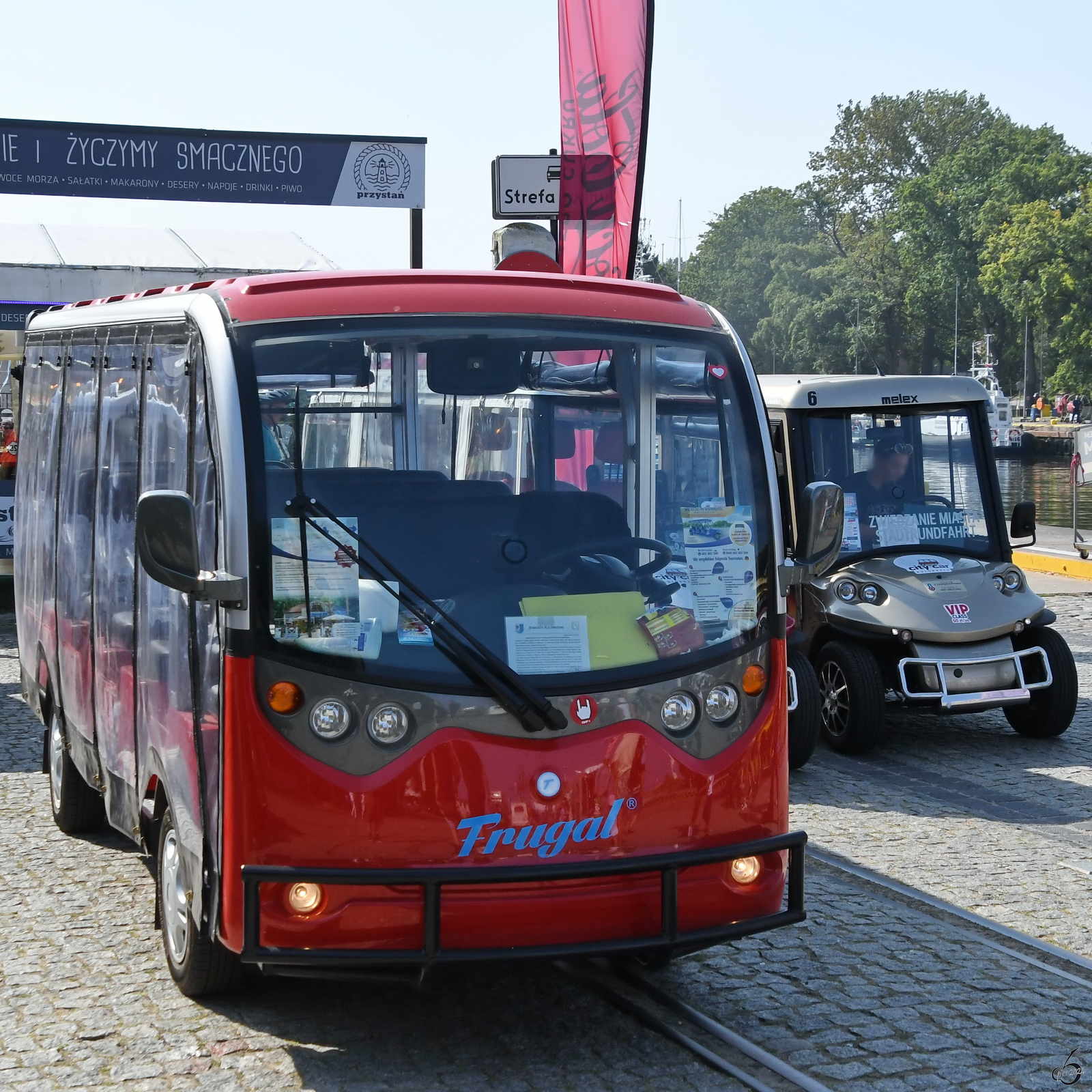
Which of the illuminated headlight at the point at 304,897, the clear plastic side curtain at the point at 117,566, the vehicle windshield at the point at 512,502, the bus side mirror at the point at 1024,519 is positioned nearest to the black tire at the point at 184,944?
the clear plastic side curtain at the point at 117,566

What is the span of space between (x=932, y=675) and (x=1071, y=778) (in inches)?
39.9

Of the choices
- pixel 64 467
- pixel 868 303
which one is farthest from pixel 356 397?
pixel 868 303

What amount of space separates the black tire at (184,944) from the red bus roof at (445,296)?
1.70 metres

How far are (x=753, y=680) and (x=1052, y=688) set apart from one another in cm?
551

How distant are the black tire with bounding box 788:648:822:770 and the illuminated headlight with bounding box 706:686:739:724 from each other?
13.4 feet

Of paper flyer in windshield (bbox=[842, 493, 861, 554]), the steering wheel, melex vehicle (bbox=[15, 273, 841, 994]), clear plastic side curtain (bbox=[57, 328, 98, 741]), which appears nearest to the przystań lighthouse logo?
paper flyer in windshield (bbox=[842, 493, 861, 554])

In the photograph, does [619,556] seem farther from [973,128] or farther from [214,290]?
[973,128]

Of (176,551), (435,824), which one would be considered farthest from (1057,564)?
(176,551)

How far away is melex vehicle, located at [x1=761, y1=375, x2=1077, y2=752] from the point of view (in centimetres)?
966

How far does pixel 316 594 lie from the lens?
455 centimetres

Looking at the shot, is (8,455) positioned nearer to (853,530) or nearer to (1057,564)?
(853,530)

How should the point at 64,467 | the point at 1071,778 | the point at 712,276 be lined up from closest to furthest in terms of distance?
the point at 64,467
the point at 1071,778
the point at 712,276

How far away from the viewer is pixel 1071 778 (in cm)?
902

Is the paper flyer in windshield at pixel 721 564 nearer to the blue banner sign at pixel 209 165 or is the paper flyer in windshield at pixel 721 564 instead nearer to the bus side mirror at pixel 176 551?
the bus side mirror at pixel 176 551
